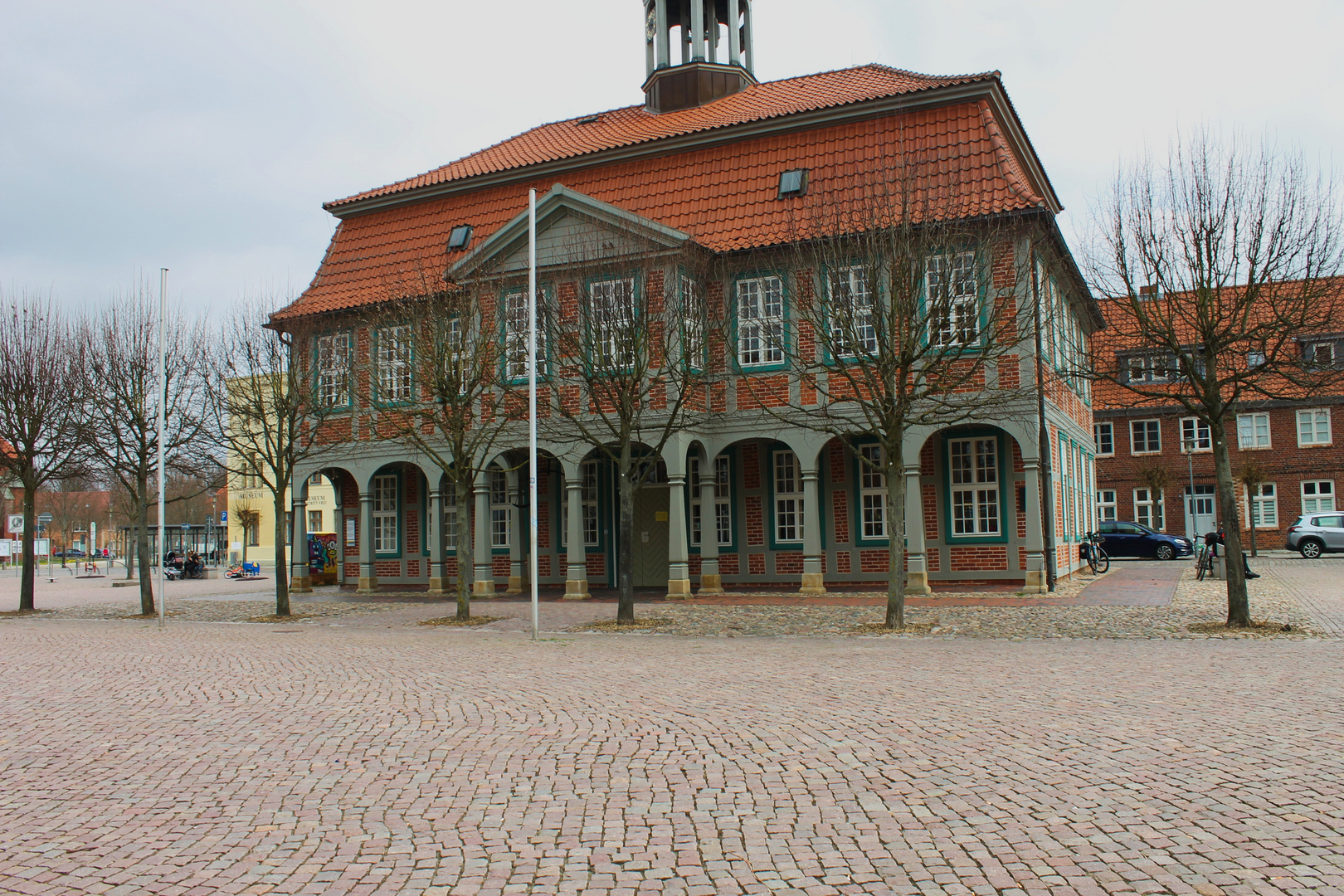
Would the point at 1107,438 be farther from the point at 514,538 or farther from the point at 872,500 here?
the point at 514,538

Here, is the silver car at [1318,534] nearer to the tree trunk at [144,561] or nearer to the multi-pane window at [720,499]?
the multi-pane window at [720,499]

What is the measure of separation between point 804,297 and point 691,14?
15.2m

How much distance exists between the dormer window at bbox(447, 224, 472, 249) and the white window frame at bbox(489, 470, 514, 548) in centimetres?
555

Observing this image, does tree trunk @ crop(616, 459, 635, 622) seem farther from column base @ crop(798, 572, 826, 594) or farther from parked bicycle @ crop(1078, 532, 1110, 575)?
parked bicycle @ crop(1078, 532, 1110, 575)

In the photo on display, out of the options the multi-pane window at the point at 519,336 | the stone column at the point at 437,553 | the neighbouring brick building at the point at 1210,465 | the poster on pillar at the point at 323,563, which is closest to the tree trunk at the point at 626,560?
the multi-pane window at the point at 519,336

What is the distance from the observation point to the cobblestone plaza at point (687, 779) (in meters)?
4.52

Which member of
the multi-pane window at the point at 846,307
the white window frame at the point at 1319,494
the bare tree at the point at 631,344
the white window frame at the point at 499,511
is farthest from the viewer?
the white window frame at the point at 1319,494

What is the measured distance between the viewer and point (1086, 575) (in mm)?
25891

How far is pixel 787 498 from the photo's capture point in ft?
77.6

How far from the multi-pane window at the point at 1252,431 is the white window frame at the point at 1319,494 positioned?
2252 mm

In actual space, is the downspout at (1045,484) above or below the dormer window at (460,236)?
below

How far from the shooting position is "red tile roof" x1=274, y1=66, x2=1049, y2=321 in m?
20.6

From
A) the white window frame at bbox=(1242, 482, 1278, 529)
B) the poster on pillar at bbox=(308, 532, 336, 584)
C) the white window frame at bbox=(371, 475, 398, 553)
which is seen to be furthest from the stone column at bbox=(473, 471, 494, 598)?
the white window frame at bbox=(1242, 482, 1278, 529)

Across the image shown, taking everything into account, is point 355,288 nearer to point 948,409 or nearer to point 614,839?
point 948,409
